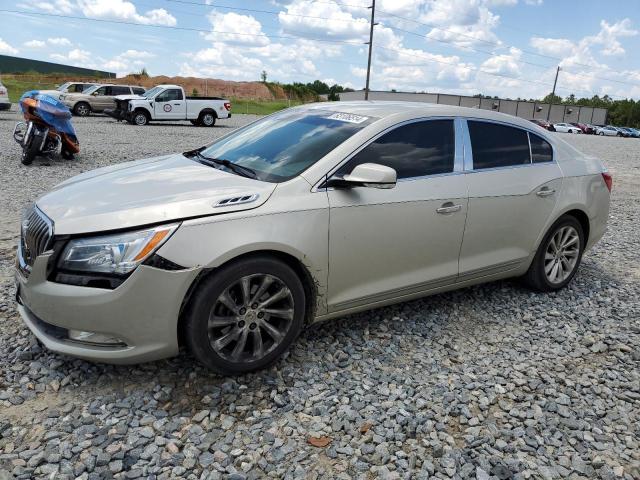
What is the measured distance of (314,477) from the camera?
2459 millimetres

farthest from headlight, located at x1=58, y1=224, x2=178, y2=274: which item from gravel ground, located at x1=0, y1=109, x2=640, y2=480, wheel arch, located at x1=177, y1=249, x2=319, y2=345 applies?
gravel ground, located at x1=0, y1=109, x2=640, y2=480

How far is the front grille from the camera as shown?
285 centimetres

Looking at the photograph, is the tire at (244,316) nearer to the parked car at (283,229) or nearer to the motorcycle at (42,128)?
the parked car at (283,229)

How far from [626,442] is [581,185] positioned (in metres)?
2.58

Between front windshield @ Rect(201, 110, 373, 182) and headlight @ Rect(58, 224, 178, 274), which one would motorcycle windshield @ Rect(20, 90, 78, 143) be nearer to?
front windshield @ Rect(201, 110, 373, 182)

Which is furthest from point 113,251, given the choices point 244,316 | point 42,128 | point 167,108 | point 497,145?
point 167,108

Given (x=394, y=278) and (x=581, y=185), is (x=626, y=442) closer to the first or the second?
(x=394, y=278)

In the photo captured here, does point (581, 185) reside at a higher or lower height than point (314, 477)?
higher

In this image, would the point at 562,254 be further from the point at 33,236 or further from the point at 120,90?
the point at 120,90

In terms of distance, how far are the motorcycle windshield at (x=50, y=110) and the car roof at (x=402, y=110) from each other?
787cm

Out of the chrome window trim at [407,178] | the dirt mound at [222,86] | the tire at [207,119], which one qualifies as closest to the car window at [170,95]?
the tire at [207,119]

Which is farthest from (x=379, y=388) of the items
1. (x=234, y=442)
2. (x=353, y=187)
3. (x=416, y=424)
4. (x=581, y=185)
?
(x=581, y=185)

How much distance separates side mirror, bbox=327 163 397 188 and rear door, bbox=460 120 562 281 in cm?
101

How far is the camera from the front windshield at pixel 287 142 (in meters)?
3.44
